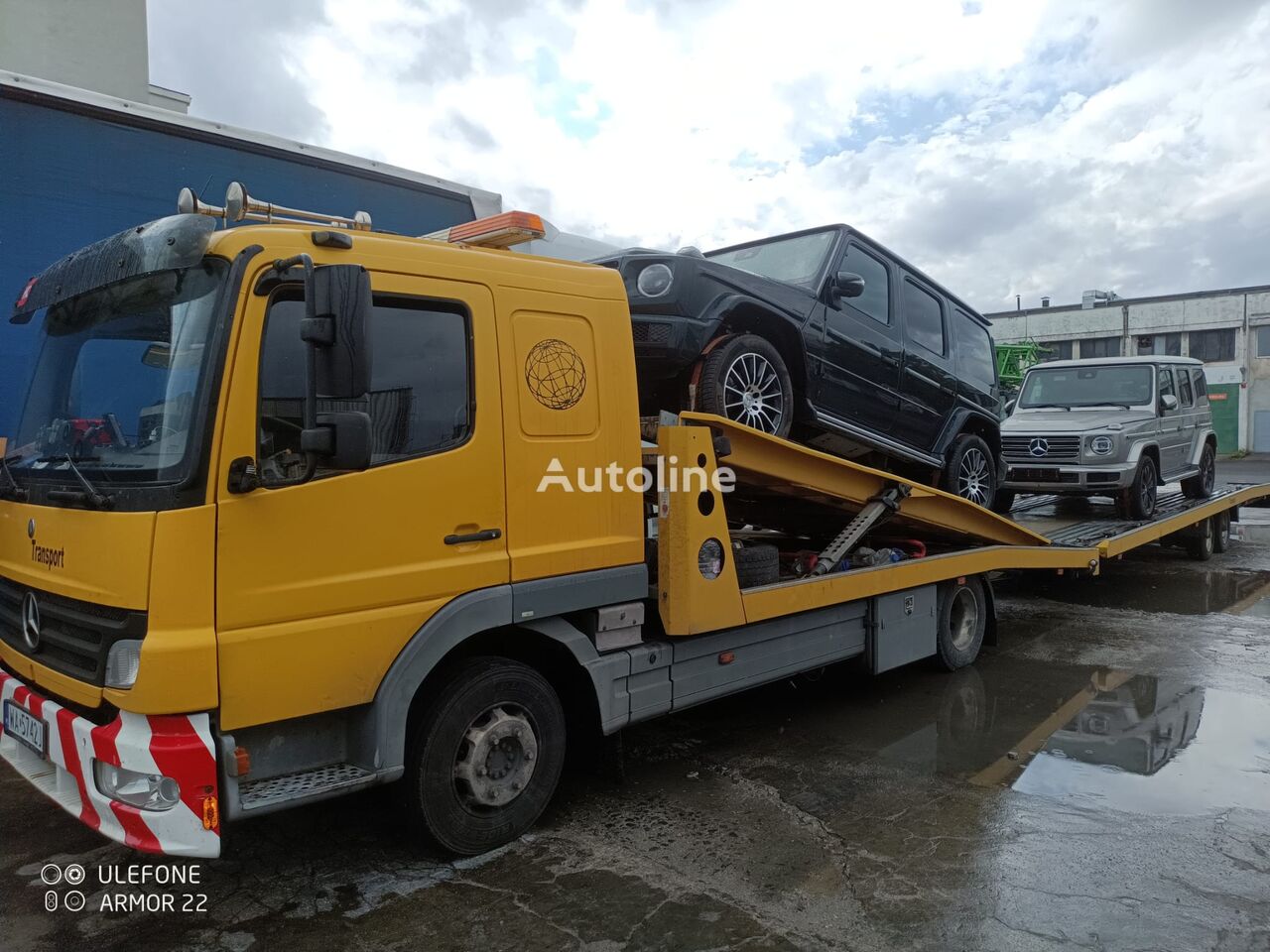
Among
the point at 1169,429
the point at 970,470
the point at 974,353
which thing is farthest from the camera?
the point at 1169,429

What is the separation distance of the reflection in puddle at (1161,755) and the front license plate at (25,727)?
13.7ft

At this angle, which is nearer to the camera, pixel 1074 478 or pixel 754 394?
pixel 754 394

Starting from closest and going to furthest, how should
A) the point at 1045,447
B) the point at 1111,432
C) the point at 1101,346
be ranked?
the point at 1111,432 < the point at 1045,447 < the point at 1101,346

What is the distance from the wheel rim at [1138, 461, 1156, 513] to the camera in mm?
9282

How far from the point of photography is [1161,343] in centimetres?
3775

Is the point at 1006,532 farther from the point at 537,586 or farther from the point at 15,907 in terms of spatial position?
the point at 15,907

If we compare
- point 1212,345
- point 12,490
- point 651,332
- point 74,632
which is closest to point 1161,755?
point 651,332

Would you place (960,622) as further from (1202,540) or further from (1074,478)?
(1202,540)

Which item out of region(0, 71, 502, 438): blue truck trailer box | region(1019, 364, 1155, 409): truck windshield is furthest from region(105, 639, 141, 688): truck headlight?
region(1019, 364, 1155, 409): truck windshield

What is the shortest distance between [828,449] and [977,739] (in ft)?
6.61

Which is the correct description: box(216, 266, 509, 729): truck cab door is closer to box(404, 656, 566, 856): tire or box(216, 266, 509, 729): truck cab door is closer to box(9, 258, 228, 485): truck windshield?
box(9, 258, 228, 485): truck windshield

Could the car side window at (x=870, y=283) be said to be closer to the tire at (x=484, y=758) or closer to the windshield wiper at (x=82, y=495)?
the tire at (x=484, y=758)

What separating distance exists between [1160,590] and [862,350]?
599 centimetres

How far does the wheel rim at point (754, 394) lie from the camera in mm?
4918
